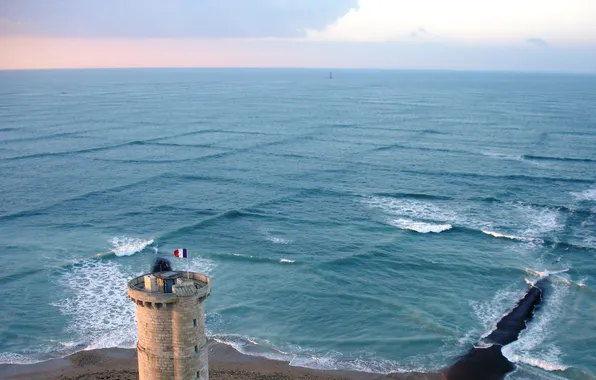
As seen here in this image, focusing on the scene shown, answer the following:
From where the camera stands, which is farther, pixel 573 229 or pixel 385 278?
pixel 573 229

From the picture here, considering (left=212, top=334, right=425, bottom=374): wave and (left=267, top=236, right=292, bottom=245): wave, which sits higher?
(left=267, top=236, right=292, bottom=245): wave

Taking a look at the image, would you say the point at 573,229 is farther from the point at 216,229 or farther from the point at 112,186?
the point at 112,186

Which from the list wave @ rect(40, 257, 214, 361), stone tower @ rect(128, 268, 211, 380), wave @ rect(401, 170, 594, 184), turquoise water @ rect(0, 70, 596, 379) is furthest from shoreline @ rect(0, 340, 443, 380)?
wave @ rect(401, 170, 594, 184)

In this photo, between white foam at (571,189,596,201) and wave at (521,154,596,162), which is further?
wave at (521,154,596,162)

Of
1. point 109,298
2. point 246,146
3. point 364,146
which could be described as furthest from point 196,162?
point 109,298

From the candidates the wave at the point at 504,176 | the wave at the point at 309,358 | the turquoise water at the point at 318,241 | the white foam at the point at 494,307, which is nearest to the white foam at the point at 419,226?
the turquoise water at the point at 318,241

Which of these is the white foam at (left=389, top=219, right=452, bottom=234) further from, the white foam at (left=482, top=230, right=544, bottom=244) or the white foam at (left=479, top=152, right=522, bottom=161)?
the white foam at (left=479, top=152, right=522, bottom=161)

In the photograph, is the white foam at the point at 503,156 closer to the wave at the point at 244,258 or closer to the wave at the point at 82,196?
the wave at the point at 82,196
